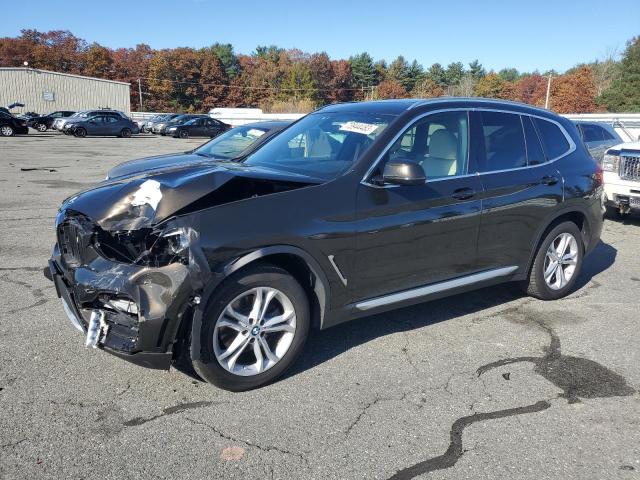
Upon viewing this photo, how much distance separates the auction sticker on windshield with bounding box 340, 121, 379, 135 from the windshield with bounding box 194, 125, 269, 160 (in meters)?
5.17

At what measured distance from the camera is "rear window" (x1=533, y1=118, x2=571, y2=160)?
5285 millimetres

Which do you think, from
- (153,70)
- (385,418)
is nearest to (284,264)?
(385,418)

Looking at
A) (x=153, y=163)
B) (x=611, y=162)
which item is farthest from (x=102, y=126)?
(x=611, y=162)

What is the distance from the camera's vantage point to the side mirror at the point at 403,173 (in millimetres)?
3817

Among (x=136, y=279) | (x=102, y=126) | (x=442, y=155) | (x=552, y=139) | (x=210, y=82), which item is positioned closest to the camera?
(x=136, y=279)

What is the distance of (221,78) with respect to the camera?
97312 mm

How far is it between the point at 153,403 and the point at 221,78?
327ft

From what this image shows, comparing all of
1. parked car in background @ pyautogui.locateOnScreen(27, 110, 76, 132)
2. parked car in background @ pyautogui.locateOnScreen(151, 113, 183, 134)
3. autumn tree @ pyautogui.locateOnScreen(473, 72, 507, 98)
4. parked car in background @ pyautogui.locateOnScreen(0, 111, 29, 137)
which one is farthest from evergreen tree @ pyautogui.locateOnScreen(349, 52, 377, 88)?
parked car in background @ pyautogui.locateOnScreen(0, 111, 29, 137)

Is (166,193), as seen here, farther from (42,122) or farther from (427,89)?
(427,89)

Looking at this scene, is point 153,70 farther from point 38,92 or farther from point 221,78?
point 38,92

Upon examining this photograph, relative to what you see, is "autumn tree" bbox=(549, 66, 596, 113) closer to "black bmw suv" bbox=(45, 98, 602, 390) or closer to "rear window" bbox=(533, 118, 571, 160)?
"rear window" bbox=(533, 118, 571, 160)

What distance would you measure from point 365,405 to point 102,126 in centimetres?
3625

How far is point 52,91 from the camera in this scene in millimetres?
53188

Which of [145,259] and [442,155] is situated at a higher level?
[442,155]
